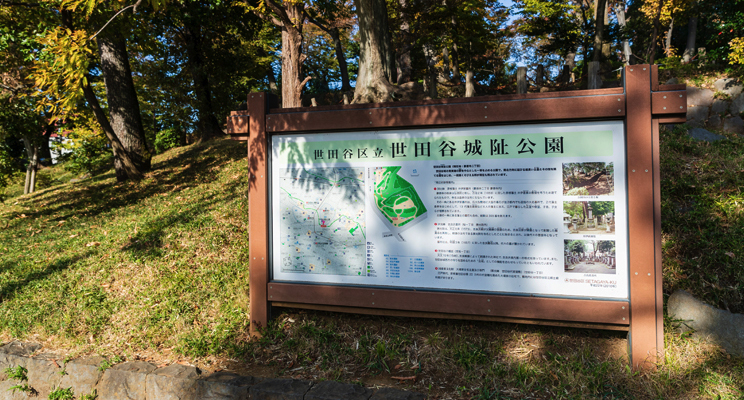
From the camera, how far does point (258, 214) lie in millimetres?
3861

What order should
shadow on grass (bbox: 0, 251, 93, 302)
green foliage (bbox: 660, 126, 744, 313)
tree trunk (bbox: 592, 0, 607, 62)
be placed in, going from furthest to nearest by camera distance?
tree trunk (bbox: 592, 0, 607, 62) < shadow on grass (bbox: 0, 251, 93, 302) < green foliage (bbox: 660, 126, 744, 313)

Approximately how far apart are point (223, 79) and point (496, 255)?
15.5 m

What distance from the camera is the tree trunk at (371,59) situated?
748 cm

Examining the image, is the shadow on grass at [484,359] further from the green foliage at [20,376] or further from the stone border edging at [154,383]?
the green foliage at [20,376]

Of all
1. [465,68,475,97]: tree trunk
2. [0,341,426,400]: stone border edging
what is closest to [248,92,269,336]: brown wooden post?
[0,341,426,400]: stone border edging

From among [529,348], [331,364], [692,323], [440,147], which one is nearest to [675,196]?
[692,323]

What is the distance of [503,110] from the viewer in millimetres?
3248

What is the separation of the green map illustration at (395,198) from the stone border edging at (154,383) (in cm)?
137

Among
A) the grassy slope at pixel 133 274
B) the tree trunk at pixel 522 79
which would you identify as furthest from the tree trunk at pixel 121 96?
the tree trunk at pixel 522 79

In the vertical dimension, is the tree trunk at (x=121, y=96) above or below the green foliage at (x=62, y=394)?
above

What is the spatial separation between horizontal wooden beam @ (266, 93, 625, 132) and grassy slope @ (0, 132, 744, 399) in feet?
6.02

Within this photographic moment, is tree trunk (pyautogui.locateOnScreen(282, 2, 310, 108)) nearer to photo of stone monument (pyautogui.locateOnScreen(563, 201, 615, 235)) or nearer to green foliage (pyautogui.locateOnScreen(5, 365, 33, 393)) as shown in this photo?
green foliage (pyautogui.locateOnScreen(5, 365, 33, 393))

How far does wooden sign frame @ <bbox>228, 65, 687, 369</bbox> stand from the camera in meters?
3.02

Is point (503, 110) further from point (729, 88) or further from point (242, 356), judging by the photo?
point (729, 88)
